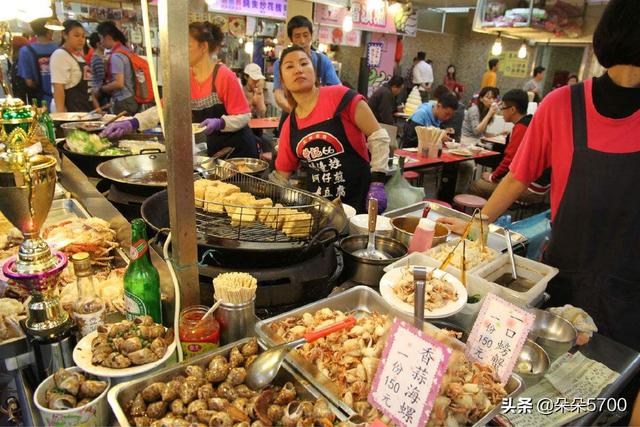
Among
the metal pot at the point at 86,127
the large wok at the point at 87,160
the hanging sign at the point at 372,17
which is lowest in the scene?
the large wok at the point at 87,160

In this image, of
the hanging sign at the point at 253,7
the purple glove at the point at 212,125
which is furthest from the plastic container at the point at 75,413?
the hanging sign at the point at 253,7

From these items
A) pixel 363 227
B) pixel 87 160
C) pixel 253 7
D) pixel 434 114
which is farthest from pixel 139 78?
pixel 363 227

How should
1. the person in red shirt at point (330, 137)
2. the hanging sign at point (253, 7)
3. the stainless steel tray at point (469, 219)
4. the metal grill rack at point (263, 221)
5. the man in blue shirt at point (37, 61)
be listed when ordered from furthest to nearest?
the hanging sign at point (253, 7) < the man in blue shirt at point (37, 61) < the person in red shirt at point (330, 137) < the stainless steel tray at point (469, 219) < the metal grill rack at point (263, 221)

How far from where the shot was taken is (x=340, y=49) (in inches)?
575

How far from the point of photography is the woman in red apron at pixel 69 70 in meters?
6.36

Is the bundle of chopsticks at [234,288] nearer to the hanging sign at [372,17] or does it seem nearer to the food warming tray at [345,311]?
the food warming tray at [345,311]

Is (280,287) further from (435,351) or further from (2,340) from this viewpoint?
(2,340)

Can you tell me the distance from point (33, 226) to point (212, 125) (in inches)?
113

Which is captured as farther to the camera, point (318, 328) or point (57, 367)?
point (318, 328)

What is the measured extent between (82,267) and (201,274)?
1.35 feet

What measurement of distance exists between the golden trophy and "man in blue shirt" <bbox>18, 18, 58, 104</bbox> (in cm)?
665

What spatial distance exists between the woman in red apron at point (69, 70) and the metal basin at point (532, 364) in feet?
23.0

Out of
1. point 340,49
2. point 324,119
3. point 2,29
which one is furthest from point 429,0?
point 2,29

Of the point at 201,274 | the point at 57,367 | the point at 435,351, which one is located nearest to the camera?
the point at 435,351
